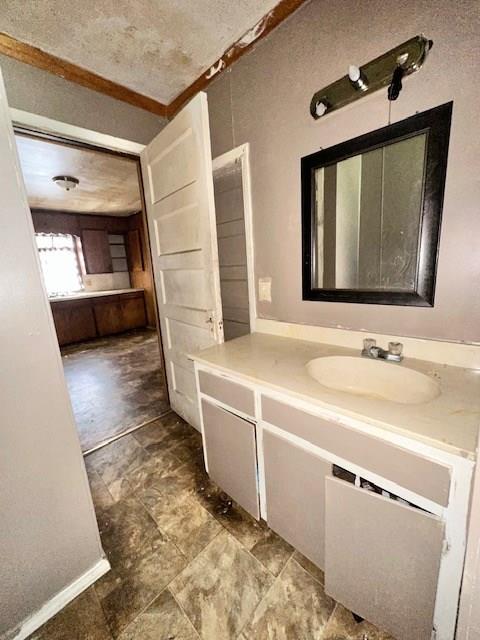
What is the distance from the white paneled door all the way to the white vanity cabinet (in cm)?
61

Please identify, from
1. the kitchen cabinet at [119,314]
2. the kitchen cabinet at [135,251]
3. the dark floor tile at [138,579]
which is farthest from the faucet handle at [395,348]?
the kitchen cabinet at [135,251]

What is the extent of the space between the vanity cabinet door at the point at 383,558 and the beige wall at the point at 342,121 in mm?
689

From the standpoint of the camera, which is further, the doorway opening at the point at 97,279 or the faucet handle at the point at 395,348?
the doorway opening at the point at 97,279

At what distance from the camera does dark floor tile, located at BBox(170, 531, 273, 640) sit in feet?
3.01

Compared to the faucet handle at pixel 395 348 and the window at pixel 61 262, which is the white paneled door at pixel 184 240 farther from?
the window at pixel 61 262

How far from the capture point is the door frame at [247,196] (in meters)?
1.53

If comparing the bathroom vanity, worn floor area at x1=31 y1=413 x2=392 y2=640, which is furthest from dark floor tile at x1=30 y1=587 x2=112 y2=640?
the bathroom vanity

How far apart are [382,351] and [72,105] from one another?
2224mm

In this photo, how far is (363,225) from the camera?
1177 mm

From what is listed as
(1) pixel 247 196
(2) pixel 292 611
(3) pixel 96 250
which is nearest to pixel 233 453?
(2) pixel 292 611

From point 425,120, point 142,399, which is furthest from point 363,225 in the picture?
point 142,399

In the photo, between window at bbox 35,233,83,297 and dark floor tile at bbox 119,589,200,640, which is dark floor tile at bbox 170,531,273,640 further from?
window at bbox 35,233,83,297

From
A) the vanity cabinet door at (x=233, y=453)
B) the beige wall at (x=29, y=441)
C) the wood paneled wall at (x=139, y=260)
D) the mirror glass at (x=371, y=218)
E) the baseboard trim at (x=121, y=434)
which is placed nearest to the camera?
the beige wall at (x=29, y=441)

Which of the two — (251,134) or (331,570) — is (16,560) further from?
(251,134)
